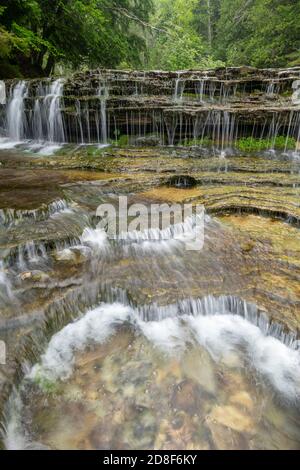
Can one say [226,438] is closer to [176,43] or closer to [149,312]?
[149,312]

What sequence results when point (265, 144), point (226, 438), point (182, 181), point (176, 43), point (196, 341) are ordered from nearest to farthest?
point (226, 438) → point (196, 341) → point (182, 181) → point (265, 144) → point (176, 43)

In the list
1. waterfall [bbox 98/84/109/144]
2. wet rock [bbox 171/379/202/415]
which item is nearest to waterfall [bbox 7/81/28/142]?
waterfall [bbox 98/84/109/144]

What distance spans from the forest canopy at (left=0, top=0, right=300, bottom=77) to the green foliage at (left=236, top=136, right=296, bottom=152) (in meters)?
7.88

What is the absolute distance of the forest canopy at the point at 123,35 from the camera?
39.9ft

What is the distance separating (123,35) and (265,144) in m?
12.1

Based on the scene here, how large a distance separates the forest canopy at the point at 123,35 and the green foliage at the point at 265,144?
788 centimetres

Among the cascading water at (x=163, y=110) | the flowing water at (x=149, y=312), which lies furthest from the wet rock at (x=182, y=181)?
the cascading water at (x=163, y=110)

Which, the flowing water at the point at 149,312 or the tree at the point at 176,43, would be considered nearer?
the flowing water at the point at 149,312

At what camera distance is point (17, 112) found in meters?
10.5

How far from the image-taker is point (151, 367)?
2.91 m

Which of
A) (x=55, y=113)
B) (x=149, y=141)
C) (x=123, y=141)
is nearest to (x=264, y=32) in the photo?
(x=149, y=141)

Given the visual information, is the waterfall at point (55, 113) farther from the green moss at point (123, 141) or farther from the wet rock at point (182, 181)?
the wet rock at point (182, 181)

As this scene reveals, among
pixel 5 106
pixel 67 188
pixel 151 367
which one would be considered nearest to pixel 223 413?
pixel 151 367

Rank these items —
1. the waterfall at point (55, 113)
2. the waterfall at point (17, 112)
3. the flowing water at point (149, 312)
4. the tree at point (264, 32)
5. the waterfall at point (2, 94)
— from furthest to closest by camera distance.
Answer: the tree at point (264, 32)
the waterfall at point (2, 94)
the waterfall at point (17, 112)
the waterfall at point (55, 113)
the flowing water at point (149, 312)
